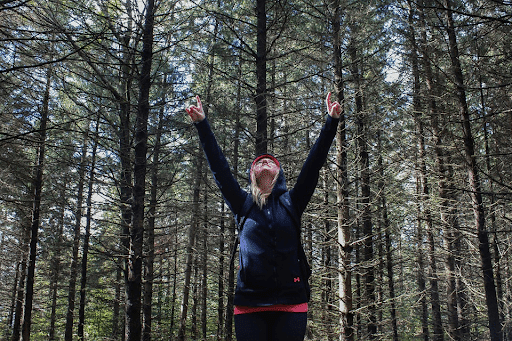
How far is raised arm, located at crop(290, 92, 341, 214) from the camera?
202 centimetres

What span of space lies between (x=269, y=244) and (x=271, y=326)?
0.43 m

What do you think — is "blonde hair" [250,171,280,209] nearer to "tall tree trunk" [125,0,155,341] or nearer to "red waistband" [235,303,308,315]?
"red waistband" [235,303,308,315]

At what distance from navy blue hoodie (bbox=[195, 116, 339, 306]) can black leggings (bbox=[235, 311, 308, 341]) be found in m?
0.07

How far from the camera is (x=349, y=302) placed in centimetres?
642

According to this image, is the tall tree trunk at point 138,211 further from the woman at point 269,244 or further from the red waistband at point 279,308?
the red waistband at point 279,308

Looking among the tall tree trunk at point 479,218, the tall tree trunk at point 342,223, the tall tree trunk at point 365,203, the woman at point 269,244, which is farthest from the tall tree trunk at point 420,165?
the woman at point 269,244

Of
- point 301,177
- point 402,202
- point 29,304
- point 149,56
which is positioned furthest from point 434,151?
point 29,304

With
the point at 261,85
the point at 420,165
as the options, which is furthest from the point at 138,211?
the point at 420,165

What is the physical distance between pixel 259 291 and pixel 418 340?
26.3 metres

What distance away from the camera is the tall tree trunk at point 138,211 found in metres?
5.29

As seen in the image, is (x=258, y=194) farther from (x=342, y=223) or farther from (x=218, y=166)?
(x=342, y=223)

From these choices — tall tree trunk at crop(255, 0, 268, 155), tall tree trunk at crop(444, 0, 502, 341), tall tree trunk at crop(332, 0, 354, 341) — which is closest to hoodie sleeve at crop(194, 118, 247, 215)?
tall tree trunk at crop(255, 0, 268, 155)

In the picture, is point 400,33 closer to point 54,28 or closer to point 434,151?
point 434,151

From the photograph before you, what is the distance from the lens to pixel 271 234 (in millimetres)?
1930
